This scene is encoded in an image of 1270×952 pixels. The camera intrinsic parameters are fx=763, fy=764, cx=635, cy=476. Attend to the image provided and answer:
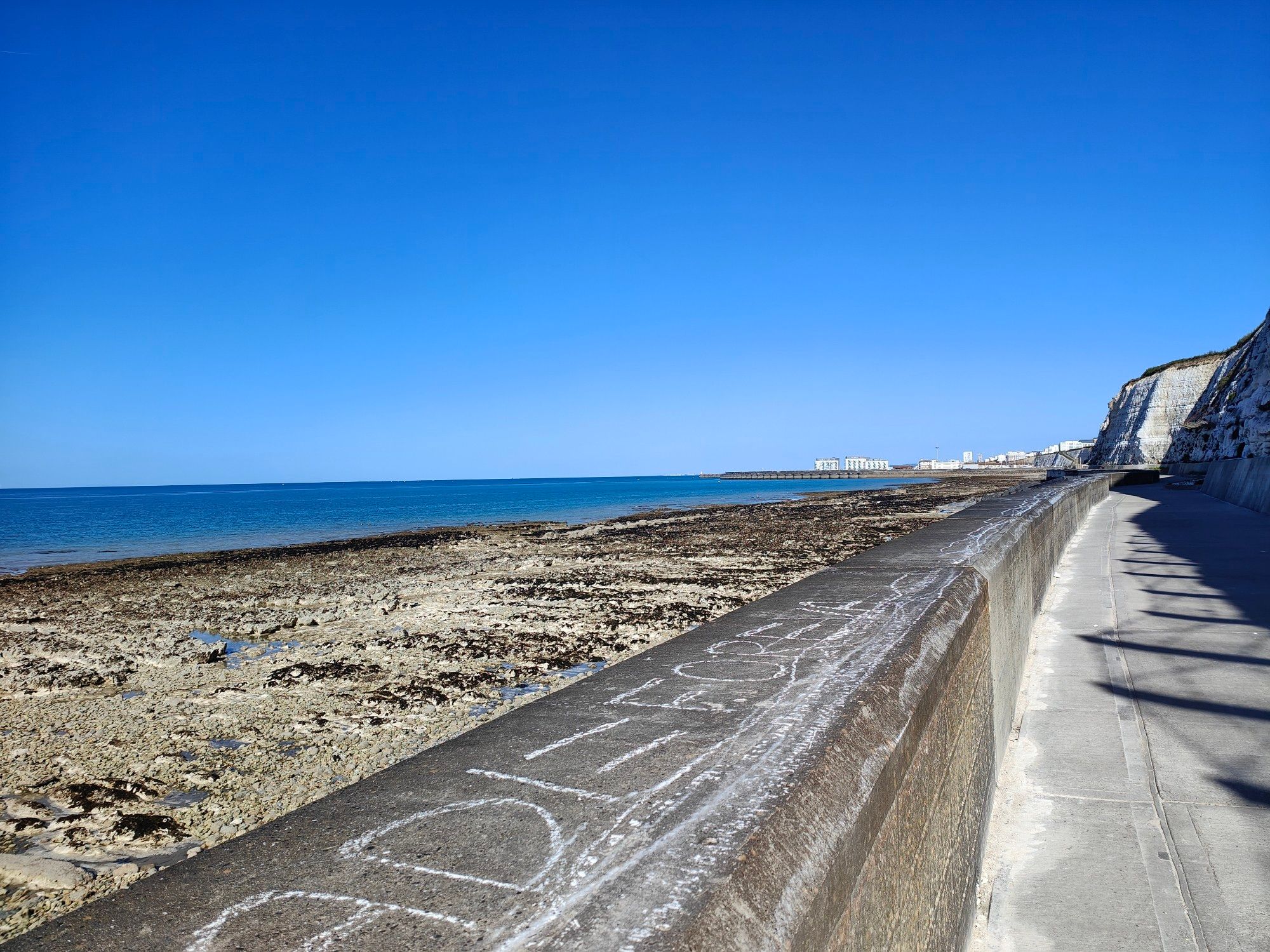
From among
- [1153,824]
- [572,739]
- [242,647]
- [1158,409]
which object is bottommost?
[242,647]

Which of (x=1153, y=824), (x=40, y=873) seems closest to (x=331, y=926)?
(x=1153, y=824)

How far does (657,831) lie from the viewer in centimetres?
Result: 147

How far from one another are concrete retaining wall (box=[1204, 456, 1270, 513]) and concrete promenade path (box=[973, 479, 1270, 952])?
12051 mm

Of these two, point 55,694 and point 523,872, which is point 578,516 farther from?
point 523,872

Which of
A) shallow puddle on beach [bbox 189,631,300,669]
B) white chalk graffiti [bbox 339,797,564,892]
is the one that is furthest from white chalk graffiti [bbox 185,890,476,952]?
shallow puddle on beach [bbox 189,631,300,669]

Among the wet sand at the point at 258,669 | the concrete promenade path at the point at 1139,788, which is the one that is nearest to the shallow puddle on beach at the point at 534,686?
the wet sand at the point at 258,669

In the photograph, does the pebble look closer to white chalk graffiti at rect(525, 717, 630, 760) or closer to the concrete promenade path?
white chalk graffiti at rect(525, 717, 630, 760)

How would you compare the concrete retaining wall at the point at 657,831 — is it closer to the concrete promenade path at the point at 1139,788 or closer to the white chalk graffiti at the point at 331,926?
the white chalk graffiti at the point at 331,926

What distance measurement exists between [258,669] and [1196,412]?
54.8 m

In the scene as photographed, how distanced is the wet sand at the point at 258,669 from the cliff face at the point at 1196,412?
73.6 ft

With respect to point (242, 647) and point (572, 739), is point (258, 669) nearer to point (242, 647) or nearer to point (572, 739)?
point (242, 647)

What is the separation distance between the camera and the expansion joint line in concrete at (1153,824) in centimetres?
281

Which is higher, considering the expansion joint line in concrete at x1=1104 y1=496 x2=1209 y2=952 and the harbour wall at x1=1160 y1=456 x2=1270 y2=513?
the harbour wall at x1=1160 y1=456 x2=1270 y2=513

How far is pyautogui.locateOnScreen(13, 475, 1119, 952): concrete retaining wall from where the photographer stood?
3.96 feet
